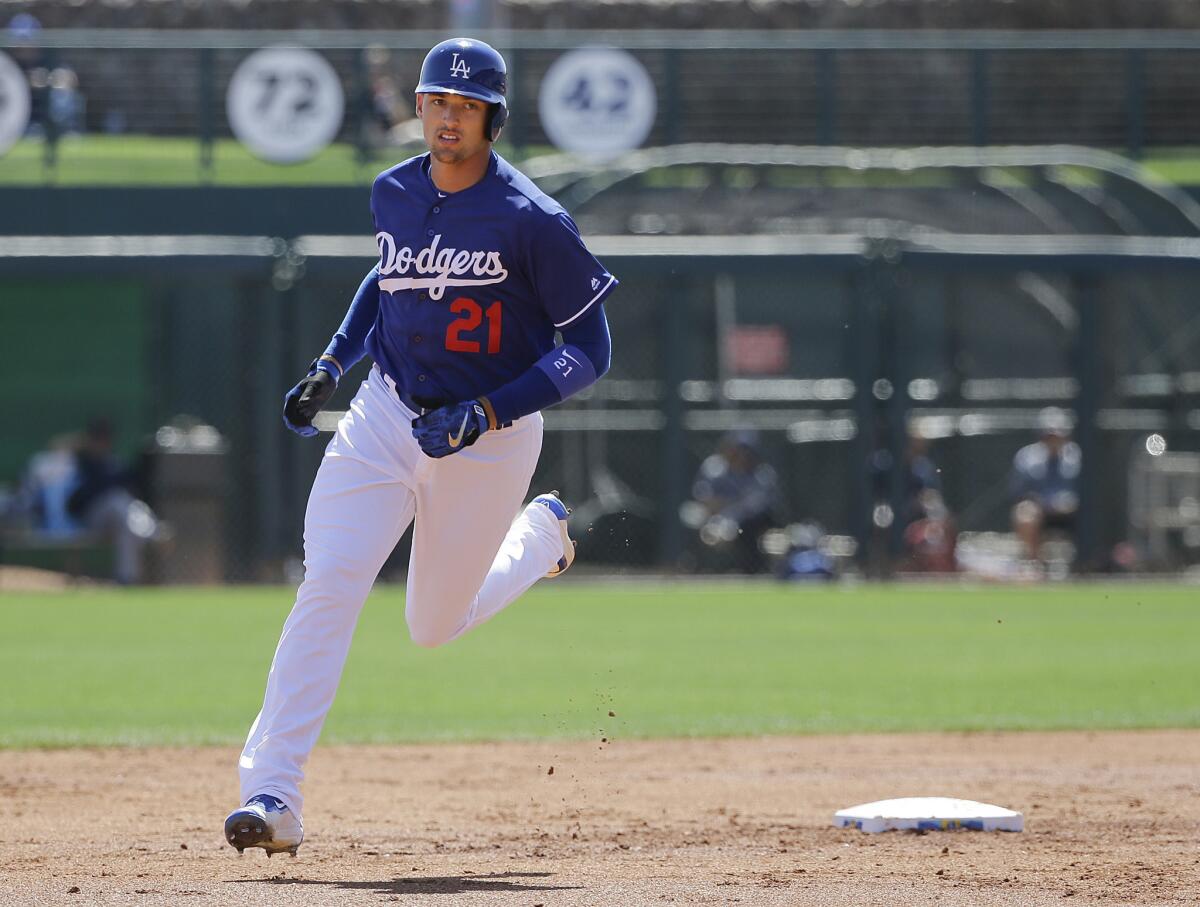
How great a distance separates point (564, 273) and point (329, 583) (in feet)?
3.06

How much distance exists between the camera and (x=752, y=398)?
1680 cm

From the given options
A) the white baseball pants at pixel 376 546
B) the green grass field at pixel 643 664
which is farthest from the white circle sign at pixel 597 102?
the white baseball pants at pixel 376 546

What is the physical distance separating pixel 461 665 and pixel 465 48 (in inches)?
235

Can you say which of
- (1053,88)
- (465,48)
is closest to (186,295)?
(1053,88)

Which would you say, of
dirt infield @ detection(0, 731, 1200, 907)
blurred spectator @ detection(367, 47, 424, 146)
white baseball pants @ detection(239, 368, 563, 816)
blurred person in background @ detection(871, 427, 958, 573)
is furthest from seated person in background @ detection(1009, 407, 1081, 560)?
white baseball pants @ detection(239, 368, 563, 816)

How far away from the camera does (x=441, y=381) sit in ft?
15.5

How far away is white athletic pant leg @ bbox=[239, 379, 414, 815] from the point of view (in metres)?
4.37

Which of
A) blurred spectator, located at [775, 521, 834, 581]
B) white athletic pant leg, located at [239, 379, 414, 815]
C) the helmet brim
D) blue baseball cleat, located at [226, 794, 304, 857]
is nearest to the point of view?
blue baseball cleat, located at [226, 794, 304, 857]

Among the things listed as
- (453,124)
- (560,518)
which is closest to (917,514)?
(560,518)

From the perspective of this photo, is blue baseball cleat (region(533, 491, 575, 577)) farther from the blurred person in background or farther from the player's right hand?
the blurred person in background

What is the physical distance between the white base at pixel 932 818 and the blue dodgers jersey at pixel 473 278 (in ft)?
5.19

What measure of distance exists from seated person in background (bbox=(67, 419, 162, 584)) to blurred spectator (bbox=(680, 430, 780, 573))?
13.8ft

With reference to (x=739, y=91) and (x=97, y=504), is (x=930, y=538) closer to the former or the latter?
(x=739, y=91)

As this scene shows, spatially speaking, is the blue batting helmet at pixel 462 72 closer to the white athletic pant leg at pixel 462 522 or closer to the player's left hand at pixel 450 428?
the player's left hand at pixel 450 428
